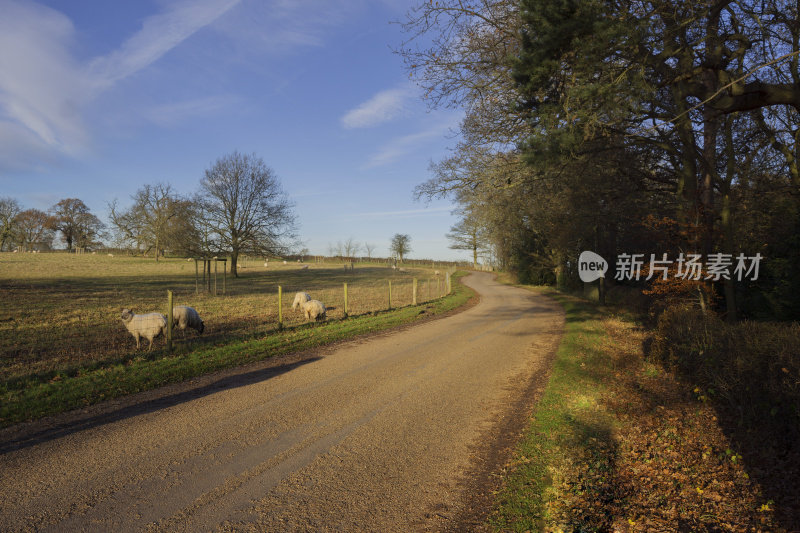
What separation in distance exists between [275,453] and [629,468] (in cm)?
408

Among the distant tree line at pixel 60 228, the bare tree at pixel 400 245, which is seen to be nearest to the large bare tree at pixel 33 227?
the distant tree line at pixel 60 228

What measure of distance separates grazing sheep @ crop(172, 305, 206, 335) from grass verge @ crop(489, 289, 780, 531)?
10.7 metres

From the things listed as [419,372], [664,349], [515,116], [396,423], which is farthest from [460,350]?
[515,116]

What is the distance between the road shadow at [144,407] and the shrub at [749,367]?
746cm

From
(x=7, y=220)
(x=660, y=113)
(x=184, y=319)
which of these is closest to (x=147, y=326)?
(x=184, y=319)

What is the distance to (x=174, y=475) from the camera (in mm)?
4395

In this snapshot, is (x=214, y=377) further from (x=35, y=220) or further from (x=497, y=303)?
(x=35, y=220)

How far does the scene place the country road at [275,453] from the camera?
12.3 feet

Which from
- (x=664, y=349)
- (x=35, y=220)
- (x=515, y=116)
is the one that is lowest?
(x=664, y=349)

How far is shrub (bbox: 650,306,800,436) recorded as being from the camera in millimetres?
4426

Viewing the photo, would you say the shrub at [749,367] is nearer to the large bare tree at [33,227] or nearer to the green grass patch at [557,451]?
the green grass patch at [557,451]

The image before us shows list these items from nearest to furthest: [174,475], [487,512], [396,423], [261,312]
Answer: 1. [487,512]
2. [174,475]
3. [396,423]
4. [261,312]

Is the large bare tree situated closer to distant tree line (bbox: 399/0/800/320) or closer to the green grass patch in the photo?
distant tree line (bbox: 399/0/800/320)

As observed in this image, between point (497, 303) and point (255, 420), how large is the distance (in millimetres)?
19428
